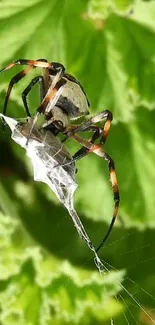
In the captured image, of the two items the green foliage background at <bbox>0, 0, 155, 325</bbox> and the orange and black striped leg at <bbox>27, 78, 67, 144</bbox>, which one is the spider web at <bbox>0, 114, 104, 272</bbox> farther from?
the green foliage background at <bbox>0, 0, 155, 325</bbox>

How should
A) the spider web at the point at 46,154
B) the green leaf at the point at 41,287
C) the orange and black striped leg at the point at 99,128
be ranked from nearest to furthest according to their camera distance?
the spider web at the point at 46,154 → the orange and black striped leg at the point at 99,128 → the green leaf at the point at 41,287

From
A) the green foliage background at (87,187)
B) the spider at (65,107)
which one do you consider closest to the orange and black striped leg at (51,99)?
the spider at (65,107)

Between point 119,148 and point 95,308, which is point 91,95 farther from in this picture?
point 95,308

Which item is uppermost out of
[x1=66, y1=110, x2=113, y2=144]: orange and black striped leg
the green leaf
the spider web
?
the spider web

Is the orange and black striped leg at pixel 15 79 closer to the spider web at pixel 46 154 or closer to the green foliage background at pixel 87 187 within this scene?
the green foliage background at pixel 87 187

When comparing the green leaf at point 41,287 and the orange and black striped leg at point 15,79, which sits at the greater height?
the orange and black striped leg at point 15,79

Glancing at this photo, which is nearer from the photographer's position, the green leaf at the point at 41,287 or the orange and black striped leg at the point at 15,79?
the orange and black striped leg at the point at 15,79

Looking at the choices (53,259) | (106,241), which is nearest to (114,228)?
(106,241)

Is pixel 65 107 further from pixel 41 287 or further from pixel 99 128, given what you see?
pixel 41 287

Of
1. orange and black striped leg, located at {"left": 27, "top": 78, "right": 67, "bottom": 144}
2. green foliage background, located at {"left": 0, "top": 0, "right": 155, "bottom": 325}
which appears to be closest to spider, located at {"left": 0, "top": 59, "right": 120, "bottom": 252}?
orange and black striped leg, located at {"left": 27, "top": 78, "right": 67, "bottom": 144}

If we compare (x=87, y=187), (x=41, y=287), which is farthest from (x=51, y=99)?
(x=87, y=187)
